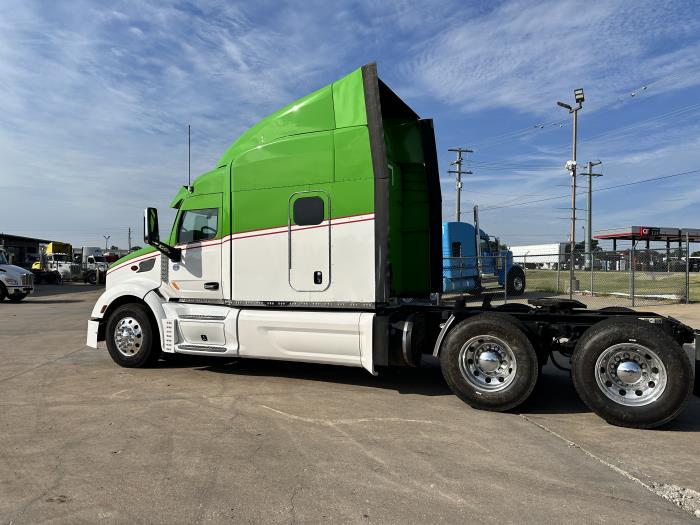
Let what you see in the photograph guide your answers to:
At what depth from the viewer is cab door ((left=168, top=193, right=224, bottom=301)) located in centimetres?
678

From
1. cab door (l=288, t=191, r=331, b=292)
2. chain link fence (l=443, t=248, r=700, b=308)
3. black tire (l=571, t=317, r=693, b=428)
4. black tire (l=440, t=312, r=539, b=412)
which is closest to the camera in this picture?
black tire (l=571, t=317, r=693, b=428)

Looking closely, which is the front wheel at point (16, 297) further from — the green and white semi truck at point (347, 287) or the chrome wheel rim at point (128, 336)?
the chrome wheel rim at point (128, 336)

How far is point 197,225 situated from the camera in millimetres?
6973

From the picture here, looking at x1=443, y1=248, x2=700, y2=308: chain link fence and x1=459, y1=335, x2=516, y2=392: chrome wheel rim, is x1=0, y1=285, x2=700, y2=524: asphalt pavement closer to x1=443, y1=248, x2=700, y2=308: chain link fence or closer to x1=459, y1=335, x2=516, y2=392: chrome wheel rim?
x1=459, y1=335, x2=516, y2=392: chrome wheel rim

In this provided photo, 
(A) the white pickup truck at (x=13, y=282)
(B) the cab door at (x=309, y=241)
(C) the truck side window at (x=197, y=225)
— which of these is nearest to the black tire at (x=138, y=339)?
(C) the truck side window at (x=197, y=225)

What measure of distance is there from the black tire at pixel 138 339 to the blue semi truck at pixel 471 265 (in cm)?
1145

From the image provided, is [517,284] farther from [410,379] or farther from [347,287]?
[347,287]

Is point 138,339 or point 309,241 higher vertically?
point 309,241

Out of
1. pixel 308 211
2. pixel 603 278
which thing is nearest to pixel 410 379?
pixel 308 211

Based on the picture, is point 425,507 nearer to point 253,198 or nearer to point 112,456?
point 112,456

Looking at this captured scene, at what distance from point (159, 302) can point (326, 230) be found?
2840 millimetres

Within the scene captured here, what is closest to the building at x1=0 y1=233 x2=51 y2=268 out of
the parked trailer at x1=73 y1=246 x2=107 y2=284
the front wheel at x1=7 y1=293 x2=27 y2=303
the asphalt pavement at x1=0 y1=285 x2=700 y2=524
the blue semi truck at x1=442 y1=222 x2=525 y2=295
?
the parked trailer at x1=73 y1=246 x2=107 y2=284

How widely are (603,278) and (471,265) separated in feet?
21.2

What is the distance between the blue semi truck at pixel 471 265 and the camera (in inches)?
719
